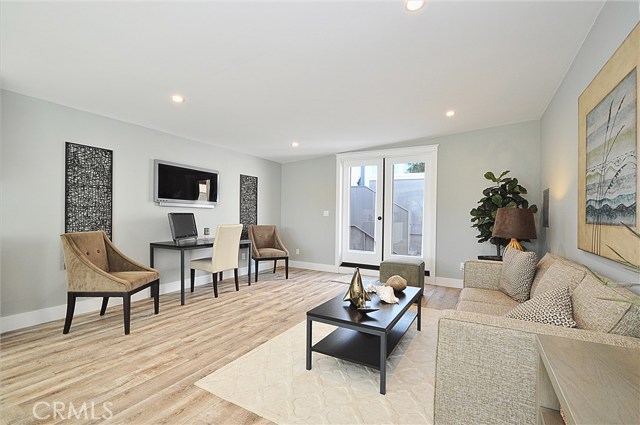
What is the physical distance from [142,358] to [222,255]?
1.81 metres

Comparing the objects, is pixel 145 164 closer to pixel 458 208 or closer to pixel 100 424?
pixel 100 424

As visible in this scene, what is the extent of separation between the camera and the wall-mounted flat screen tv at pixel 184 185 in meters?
4.12

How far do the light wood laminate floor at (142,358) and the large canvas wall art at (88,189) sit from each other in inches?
39.9

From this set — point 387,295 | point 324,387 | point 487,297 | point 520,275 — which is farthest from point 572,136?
point 324,387

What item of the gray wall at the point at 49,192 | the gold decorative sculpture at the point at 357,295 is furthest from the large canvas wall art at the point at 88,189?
the gold decorative sculpture at the point at 357,295

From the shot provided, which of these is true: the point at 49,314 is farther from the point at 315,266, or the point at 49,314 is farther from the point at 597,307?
the point at 597,307

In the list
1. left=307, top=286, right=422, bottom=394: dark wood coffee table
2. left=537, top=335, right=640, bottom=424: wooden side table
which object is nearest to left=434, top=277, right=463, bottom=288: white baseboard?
left=307, top=286, right=422, bottom=394: dark wood coffee table

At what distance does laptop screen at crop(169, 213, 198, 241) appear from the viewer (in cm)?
409

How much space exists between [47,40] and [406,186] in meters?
4.73

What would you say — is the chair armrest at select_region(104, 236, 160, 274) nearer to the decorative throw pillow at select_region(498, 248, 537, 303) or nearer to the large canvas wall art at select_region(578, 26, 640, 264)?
the decorative throw pillow at select_region(498, 248, 537, 303)

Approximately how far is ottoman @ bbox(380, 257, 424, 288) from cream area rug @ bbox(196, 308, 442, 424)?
1.57 metres

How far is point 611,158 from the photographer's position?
1747 millimetres

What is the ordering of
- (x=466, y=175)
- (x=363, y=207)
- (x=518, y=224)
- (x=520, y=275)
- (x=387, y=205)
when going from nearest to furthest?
(x=520, y=275)
(x=518, y=224)
(x=466, y=175)
(x=387, y=205)
(x=363, y=207)

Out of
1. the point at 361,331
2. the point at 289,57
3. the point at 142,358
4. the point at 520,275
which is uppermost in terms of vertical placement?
the point at 289,57
